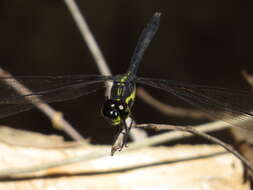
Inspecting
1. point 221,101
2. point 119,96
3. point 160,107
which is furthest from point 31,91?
point 160,107

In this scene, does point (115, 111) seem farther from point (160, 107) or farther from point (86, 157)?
point (160, 107)

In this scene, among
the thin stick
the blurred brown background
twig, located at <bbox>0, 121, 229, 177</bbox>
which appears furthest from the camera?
the blurred brown background

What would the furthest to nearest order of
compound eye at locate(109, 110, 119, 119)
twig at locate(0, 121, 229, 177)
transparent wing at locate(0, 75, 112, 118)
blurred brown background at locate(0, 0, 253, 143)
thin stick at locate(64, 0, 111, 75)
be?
1. blurred brown background at locate(0, 0, 253, 143)
2. thin stick at locate(64, 0, 111, 75)
3. transparent wing at locate(0, 75, 112, 118)
4. compound eye at locate(109, 110, 119, 119)
5. twig at locate(0, 121, 229, 177)

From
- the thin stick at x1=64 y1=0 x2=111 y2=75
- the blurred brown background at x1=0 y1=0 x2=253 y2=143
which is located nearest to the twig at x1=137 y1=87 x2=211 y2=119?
the blurred brown background at x1=0 y1=0 x2=253 y2=143

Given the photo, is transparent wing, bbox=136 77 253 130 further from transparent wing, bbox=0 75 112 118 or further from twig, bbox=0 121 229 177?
transparent wing, bbox=0 75 112 118

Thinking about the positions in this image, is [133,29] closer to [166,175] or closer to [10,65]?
[10,65]

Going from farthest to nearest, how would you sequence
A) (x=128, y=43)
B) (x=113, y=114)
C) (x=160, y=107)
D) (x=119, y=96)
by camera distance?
(x=128, y=43)
(x=160, y=107)
(x=119, y=96)
(x=113, y=114)

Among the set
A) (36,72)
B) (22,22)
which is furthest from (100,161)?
(22,22)
